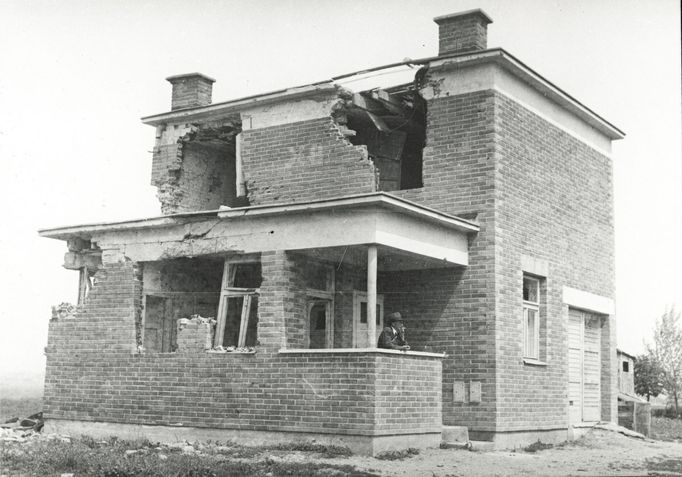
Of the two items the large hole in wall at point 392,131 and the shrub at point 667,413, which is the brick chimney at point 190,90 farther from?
the shrub at point 667,413

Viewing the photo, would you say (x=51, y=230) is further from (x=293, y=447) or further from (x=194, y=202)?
(x=293, y=447)

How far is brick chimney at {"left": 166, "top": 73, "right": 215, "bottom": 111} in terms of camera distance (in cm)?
1952

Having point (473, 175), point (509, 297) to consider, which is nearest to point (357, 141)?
point (473, 175)

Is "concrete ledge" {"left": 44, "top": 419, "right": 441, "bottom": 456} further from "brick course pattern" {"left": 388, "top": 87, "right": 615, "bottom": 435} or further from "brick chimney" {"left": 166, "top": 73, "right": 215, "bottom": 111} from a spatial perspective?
"brick chimney" {"left": 166, "top": 73, "right": 215, "bottom": 111}

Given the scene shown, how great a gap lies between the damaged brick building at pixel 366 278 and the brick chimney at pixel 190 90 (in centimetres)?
101

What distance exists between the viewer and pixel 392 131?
17.3 meters

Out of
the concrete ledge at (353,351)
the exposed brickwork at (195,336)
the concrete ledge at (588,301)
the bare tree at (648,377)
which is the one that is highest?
the concrete ledge at (588,301)

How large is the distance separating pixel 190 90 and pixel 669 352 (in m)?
28.6

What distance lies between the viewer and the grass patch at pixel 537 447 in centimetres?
1518

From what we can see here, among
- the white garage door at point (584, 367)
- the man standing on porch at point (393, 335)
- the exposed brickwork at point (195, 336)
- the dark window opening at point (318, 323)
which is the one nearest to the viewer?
the man standing on porch at point (393, 335)

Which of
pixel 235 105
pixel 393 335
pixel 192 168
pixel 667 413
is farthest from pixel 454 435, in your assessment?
pixel 667 413

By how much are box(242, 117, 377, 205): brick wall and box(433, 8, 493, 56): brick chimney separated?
7.96 ft

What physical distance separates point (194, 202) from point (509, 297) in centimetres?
734

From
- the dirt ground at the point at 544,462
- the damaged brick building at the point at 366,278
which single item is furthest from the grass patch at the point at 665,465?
the damaged brick building at the point at 366,278
